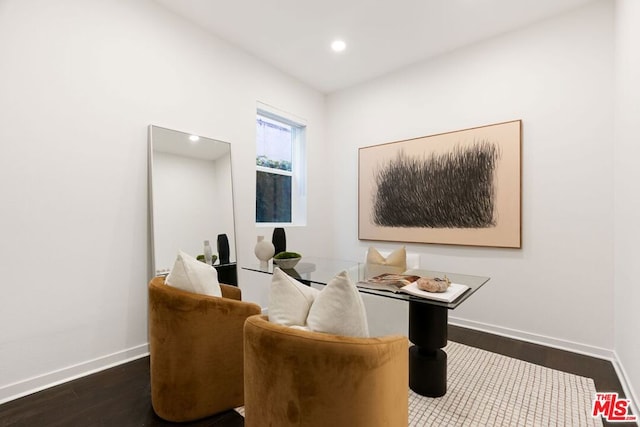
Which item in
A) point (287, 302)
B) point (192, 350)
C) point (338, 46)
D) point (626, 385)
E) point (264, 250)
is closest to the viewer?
point (287, 302)

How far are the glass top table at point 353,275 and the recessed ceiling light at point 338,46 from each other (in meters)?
2.28

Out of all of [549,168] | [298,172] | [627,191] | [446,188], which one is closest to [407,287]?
[627,191]

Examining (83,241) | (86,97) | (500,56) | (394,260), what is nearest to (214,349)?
(83,241)

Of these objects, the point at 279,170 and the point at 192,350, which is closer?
the point at 192,350

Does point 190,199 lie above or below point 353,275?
above

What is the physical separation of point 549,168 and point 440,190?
0.96m

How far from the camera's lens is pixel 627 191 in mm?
1981

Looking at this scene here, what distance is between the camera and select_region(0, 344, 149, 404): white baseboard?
72.8 inches

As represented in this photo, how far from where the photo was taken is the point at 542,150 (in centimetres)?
273

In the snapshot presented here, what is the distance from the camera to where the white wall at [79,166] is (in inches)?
74.2

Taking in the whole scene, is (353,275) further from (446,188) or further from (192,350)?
(446,188)

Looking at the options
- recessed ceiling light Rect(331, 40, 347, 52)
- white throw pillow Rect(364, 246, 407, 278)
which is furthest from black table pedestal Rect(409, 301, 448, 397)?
recessed ceiling light Rect(331, 40, 347, 52)

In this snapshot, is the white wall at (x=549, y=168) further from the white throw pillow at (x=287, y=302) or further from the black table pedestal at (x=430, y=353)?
the white throw pillow at (x=287, y=302)

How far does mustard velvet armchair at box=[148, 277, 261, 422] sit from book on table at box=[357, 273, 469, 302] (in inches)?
29.7
